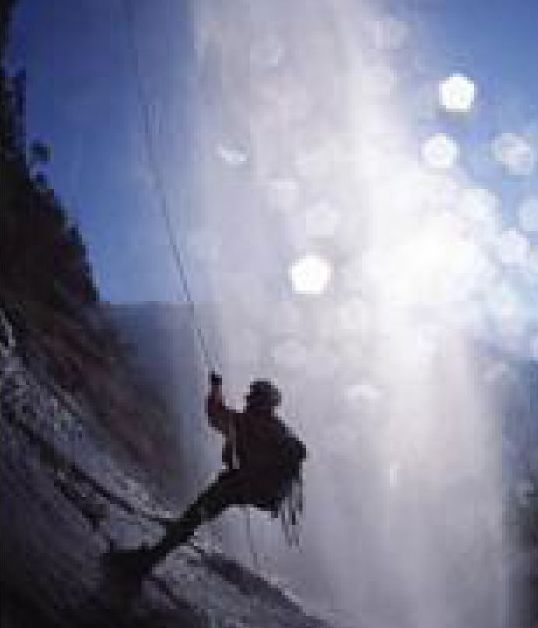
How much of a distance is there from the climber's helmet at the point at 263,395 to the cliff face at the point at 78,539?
1745mm

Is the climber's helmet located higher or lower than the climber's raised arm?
higher

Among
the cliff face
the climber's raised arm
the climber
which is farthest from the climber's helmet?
the cliff face

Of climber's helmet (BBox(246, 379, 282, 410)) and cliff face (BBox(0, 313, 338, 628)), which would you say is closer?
cliff face (BBox(0, 313, 338, 628))

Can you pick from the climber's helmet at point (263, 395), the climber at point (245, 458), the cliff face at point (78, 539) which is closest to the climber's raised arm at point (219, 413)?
the climber at point (245, 458)

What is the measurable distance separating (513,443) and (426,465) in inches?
853

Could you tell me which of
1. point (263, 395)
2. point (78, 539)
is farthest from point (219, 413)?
point (78, 539)

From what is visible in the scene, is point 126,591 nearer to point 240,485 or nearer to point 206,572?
point 240,485

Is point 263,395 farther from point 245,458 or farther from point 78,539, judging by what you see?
point 78,539

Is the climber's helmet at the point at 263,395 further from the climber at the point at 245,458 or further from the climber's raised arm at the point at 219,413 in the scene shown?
the climber's raised arm at the point at 219,413

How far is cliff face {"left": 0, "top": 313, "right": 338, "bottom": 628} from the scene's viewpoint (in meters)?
7.05

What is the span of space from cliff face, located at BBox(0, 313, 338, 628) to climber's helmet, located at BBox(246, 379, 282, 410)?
1.75 m

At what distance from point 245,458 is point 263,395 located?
0.55 metres

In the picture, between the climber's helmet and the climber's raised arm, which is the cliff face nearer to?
the climber's raised arm

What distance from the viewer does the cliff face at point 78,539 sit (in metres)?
7.05
